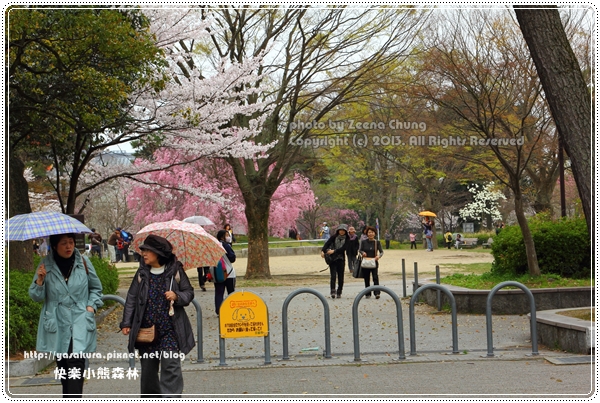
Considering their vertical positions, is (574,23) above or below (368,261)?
above

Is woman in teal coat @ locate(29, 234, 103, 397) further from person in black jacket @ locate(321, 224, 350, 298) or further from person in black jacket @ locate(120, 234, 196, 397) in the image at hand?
person in black jacket @ locate(321, 224, 350, 298)

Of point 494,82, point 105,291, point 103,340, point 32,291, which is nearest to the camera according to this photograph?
point 32,291

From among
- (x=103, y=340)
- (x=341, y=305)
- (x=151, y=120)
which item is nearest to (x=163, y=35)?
(x=151, y=120)

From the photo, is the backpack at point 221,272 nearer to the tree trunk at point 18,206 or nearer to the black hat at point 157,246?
the tree trunk at point 18,206

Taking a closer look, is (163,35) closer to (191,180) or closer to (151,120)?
(151,120)

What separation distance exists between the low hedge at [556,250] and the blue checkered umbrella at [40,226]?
11.6 metres

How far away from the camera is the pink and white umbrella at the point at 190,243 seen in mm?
7715

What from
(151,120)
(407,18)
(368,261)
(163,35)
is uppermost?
(407,18)

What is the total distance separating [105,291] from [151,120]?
4.44 meters

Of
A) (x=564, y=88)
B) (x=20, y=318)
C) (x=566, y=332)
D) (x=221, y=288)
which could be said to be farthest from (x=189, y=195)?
(x=564, y=88)

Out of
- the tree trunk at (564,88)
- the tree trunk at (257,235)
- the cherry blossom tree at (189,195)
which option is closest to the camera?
the tree trunk at (564,88)

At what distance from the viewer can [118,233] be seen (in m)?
38.4

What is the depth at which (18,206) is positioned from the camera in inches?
630

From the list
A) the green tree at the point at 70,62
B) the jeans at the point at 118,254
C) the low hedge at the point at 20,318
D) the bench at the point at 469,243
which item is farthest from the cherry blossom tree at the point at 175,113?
the bench at the point at 469,243
